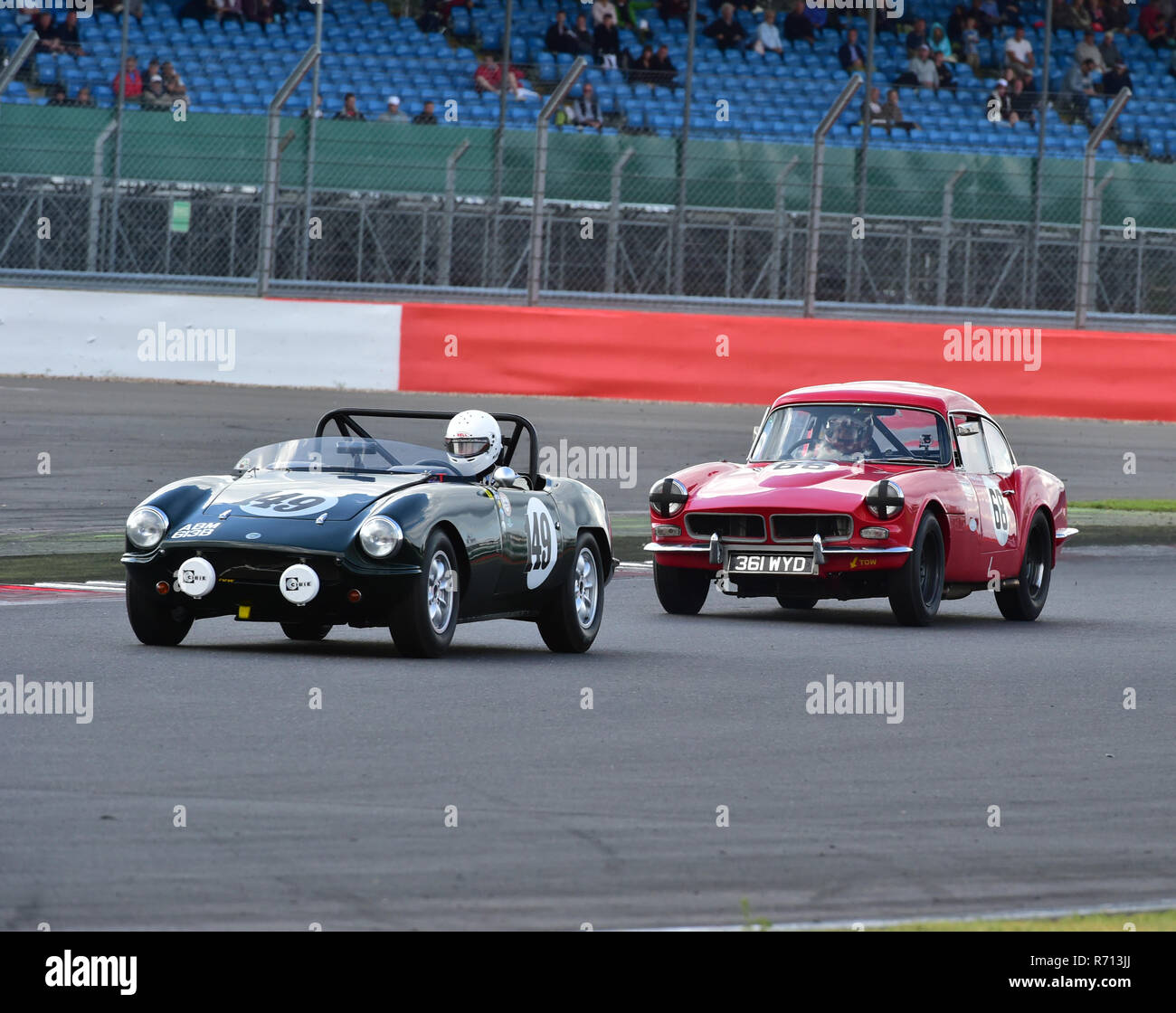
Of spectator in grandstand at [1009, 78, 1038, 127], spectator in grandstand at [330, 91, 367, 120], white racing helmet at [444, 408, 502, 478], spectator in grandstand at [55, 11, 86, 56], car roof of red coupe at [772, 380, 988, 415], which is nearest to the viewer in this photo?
white racing helmet at [444, 408, 502, 478]

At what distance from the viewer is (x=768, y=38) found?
30.4 m

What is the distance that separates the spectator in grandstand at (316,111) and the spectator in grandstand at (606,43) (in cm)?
456

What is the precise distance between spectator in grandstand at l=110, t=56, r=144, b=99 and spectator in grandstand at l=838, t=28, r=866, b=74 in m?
10.3

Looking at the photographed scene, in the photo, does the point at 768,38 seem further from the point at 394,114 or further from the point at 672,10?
the point at 394,114

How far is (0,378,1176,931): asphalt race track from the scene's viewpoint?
16.7 feet

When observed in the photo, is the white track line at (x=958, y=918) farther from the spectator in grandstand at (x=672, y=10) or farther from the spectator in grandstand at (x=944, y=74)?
the spectator in grandstand at (x=672, y=10)

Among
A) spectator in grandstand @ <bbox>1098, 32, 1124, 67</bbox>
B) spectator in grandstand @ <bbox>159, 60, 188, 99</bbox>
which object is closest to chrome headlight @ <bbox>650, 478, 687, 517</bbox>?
spectator in grandstand @ <bbox>159, 60, 188, 99</bbox>

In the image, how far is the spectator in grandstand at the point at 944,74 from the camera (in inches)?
1158

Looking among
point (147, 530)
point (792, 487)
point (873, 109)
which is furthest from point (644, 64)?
point (147, 530)

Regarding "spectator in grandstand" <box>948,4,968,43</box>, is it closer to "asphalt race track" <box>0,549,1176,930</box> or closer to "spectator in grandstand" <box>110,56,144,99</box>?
"spectator in grandstand" <box>110,56,144,99</box>

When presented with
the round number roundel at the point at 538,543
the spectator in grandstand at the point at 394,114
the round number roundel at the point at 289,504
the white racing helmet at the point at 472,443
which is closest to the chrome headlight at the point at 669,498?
the round number roundel at the point at 538,543

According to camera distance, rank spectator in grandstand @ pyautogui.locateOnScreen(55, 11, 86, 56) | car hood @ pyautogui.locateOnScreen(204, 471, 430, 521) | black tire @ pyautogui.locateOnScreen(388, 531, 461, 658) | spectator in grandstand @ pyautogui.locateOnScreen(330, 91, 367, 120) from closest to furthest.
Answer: black tire @ pyautogui.locateOnScreen(388, 531, 461, 658), car hood @ pyautogui.locateOnScreen(204, 471, 430, 521), spectator in grandstand @ pyautogui.locateOnScreen(330, 91, 367, 120), spectator in grandstand @ pyautogui.locateOnScreen(55, 11, 86, 56)
